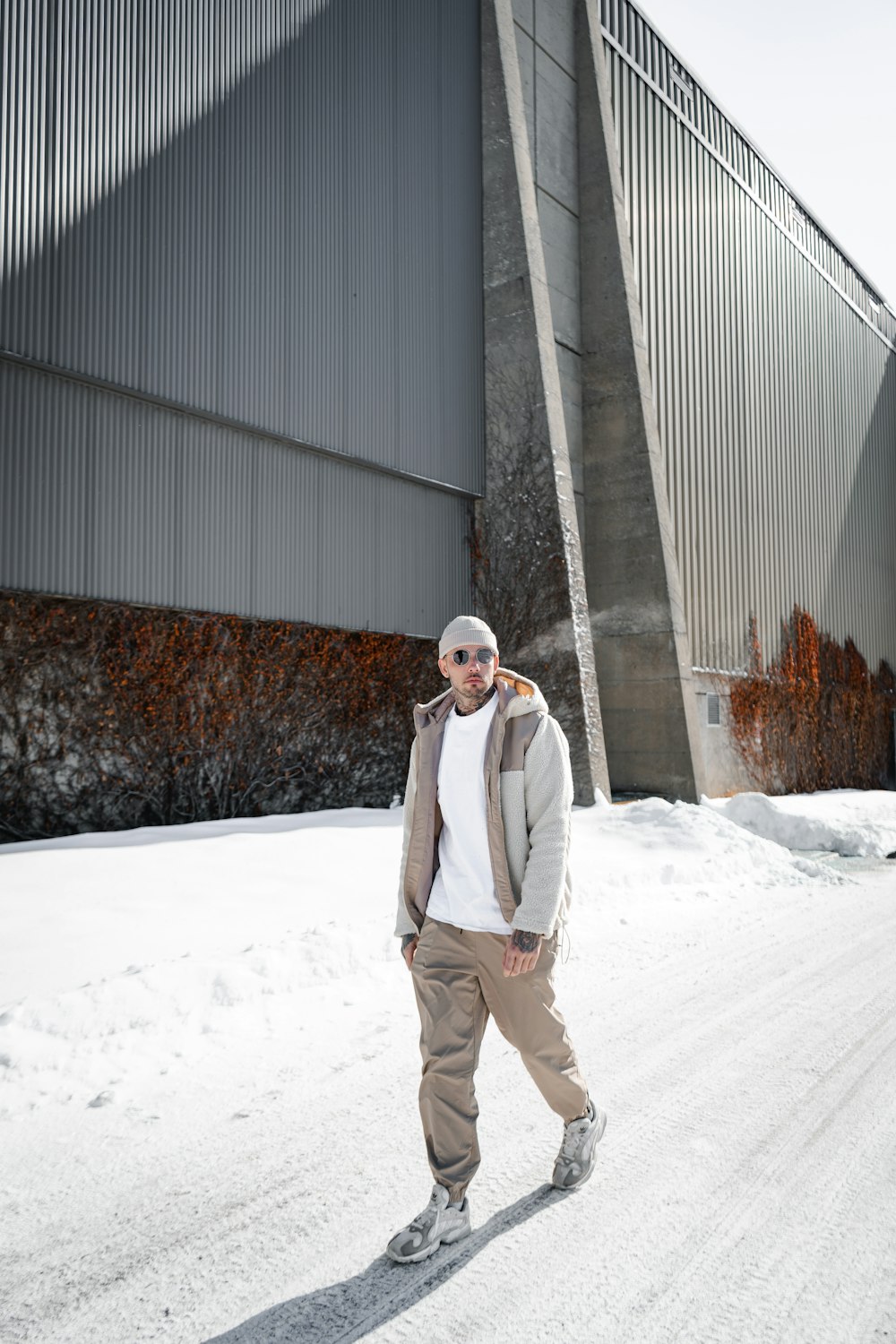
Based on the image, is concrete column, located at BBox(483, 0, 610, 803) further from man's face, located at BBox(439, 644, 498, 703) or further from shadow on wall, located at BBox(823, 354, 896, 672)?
shadow on wall, located at BBox(823, 354, 896, 672)

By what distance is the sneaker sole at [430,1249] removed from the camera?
2674 mm

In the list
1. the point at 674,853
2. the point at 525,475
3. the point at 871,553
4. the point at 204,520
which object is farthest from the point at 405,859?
the point at 871,553

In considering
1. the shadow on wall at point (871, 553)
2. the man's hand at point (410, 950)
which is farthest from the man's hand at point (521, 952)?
the shadow on wall at point (871, 553)

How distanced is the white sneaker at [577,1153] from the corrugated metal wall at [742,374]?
15.6m

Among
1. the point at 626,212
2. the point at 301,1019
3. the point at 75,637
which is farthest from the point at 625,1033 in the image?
the point at 626,212

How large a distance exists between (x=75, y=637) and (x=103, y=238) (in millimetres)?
4226

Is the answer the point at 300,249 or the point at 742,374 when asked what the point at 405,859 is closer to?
the point at 300,249

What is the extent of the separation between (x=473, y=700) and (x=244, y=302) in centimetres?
957

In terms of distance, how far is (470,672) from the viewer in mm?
3137

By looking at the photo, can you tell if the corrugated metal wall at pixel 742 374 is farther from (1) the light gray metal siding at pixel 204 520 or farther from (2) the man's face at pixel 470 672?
(2) the man's face at pixel 470 672

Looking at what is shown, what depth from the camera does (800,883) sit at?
948cm

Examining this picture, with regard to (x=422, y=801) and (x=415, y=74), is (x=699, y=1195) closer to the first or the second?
(x=422, y=801)

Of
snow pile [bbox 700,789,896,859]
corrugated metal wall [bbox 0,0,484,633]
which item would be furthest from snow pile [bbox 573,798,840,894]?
corrugated metal wall [bbox 0,0,484,633]

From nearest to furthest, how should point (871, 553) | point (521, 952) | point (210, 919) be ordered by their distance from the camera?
point (521, 952)
point (210, 919)
point (871, 553)
